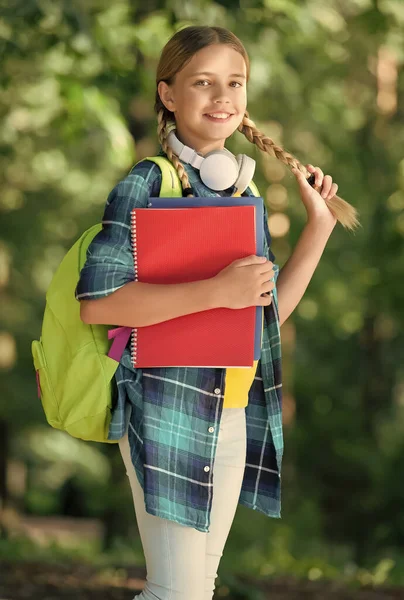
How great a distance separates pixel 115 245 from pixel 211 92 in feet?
1.57

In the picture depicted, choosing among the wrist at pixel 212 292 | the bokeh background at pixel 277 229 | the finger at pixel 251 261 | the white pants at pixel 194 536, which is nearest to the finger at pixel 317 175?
the finger at pixel 251 261

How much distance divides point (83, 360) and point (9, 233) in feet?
26.6

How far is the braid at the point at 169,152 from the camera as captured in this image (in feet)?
8.21

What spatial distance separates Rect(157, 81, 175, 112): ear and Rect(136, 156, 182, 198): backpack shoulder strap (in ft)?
0.62

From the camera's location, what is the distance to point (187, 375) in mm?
2469

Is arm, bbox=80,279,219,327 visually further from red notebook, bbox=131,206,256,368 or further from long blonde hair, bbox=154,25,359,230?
long blonde hair, bbox=154,25,359,230

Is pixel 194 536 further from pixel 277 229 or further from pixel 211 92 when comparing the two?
pixel 277 229

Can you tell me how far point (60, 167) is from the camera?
31.1 ft

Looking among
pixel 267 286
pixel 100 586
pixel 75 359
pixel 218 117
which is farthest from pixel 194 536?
pixel 100 586

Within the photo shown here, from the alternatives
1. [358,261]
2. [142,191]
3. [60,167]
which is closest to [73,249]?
[142,191]

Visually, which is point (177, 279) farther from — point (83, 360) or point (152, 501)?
point (152, 501)

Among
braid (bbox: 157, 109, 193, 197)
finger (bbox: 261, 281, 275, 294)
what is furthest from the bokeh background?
finger (bbox: 261, 281, 275, 294)

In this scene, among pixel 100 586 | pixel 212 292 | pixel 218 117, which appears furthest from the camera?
pixel 100 586

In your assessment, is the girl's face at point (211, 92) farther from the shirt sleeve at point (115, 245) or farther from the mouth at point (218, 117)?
the shirt sleeve at point (115, 245)
